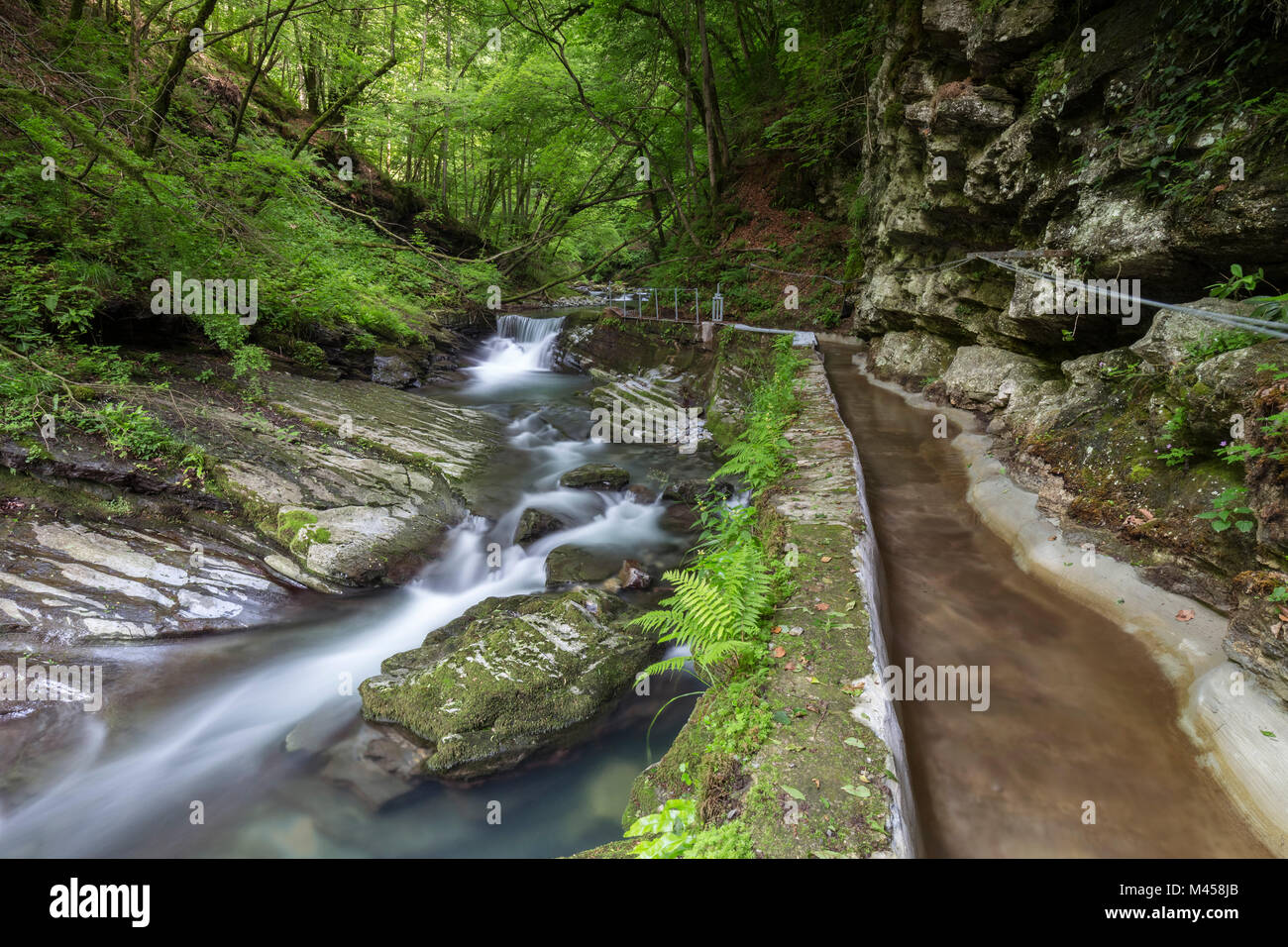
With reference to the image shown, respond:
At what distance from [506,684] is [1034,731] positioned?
384cm

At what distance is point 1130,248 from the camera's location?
5.21m

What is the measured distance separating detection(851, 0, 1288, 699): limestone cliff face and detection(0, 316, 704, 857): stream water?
422 centimetres

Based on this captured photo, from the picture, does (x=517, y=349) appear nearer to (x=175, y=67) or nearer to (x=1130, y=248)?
(x=175, y=67)

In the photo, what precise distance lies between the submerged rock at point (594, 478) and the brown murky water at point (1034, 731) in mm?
5217

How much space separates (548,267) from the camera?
96.2 feet

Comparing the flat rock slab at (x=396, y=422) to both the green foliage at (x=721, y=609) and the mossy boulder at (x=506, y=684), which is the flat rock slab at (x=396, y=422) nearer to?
the mossy boulder at (x=506, y=684)

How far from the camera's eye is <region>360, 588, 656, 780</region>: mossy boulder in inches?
175

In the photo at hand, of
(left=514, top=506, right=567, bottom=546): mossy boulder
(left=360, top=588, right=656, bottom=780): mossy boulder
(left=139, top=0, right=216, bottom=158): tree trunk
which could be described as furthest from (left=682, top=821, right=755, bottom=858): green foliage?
(left=139, top=0, right=216, bottom=158): tree trunk

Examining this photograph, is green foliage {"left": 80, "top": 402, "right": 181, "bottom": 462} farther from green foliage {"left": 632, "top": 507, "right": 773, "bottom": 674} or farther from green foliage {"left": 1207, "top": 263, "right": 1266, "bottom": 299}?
green foliage {"left": 1207, "top": 263, "right": 1266, "bottom": 299}

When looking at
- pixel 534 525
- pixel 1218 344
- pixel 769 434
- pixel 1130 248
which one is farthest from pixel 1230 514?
pixel 534 525

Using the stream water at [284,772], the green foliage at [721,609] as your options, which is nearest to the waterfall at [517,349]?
the stream water at [284,772]

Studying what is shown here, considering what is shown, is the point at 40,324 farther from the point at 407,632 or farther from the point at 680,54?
the point at 680,54

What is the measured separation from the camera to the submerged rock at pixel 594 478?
374 inches
